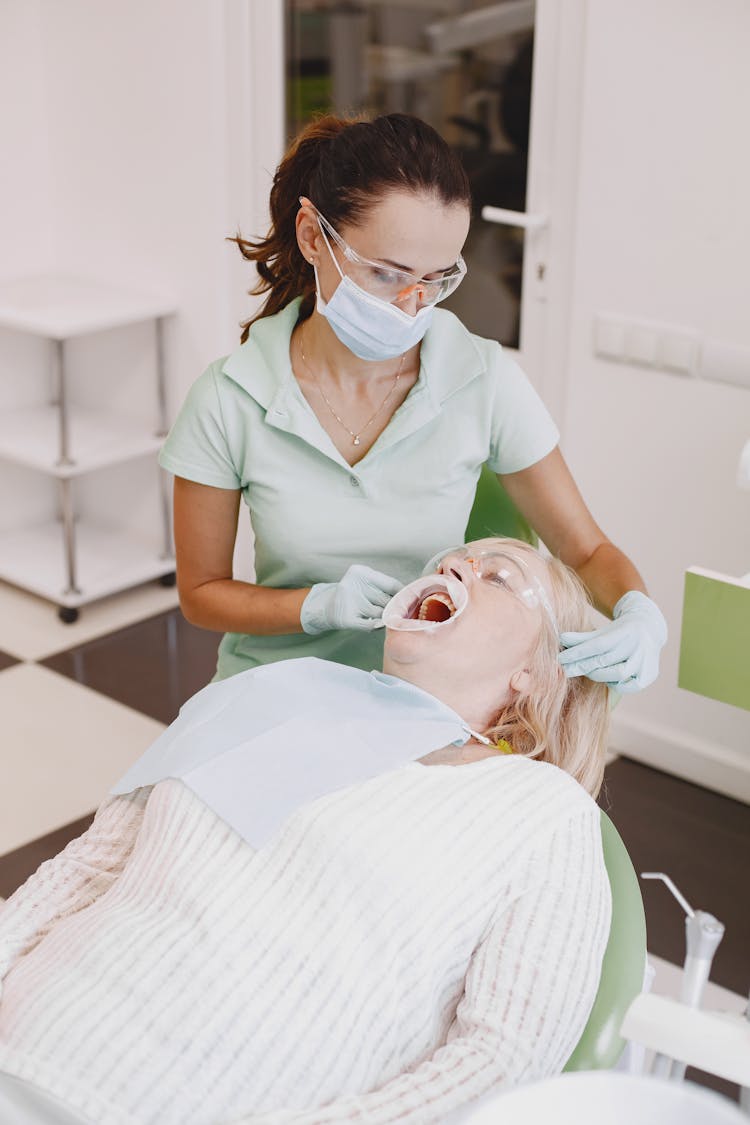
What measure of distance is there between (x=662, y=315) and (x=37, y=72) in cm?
184

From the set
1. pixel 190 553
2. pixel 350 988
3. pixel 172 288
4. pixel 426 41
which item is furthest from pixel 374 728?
pixel 172 288

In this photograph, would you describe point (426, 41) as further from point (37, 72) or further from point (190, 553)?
point (190, 553)

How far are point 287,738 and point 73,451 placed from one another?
6.62 ft

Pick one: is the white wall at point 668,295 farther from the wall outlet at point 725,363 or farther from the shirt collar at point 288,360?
the shirt collar at point 288,360

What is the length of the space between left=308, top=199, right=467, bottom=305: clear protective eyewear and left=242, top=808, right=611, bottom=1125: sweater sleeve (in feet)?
2.17

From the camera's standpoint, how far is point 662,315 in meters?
2.42

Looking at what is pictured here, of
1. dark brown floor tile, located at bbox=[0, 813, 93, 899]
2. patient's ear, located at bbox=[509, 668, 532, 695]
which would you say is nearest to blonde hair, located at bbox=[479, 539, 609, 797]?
patient's ear, located at bbox=[509, 668, 532, 695]

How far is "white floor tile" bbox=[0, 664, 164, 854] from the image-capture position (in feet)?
8.20

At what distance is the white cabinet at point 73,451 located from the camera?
3.15 meters

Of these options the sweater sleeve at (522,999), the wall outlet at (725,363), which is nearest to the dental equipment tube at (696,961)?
the sweater sleeve at (522,999)

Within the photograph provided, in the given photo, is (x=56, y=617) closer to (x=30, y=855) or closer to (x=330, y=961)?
(x=30, y=855)

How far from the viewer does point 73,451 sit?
3.24 metres

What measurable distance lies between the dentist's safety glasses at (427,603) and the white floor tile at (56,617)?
1772 mm

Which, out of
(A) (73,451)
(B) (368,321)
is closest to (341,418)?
(B) (368,321)
